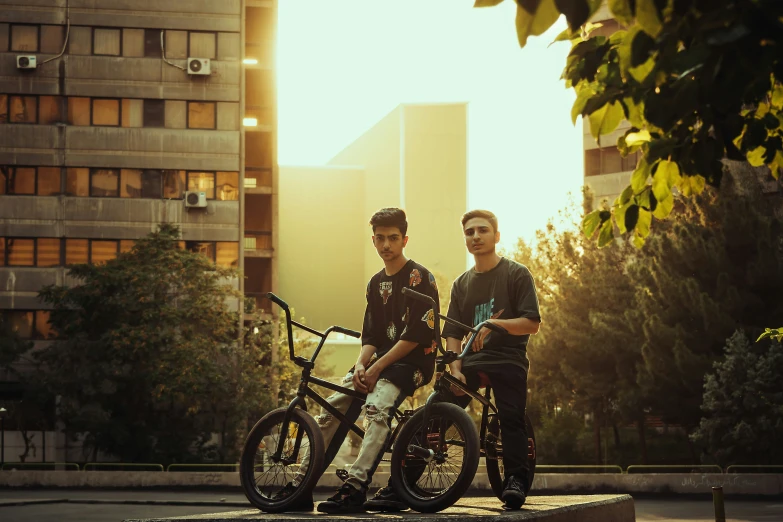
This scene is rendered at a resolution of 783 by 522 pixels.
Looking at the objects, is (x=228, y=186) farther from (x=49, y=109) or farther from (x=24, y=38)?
(x=24, y=38)

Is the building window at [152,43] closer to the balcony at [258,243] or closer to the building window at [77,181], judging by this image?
the building window at [77,181]

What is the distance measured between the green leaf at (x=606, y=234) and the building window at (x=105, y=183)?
46.6 meters

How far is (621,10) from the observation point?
318cm

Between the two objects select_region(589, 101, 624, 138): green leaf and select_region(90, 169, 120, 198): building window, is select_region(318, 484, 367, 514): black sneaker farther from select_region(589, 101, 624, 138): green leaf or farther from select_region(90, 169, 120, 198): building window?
select_region(90, 169, 120, 198): building window

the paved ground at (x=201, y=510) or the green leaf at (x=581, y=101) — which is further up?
the green leaf at (x=581, y=101)

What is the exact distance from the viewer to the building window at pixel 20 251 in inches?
1939

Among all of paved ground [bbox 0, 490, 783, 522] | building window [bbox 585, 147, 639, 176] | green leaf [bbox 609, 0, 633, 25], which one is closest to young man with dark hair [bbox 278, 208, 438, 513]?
green leaf [bbox 609, 0, 633, 25]

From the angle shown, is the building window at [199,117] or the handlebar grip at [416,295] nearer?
the handlebar grip at [416,295]

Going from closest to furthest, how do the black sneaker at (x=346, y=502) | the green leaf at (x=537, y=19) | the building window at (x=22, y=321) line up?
the green leaf at (x=537, y=19)
the black sneaker at (x=346, y=502)
the building window at (x=22, y=321)

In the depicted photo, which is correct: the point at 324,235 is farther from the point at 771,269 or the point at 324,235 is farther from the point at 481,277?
the point at 481,277

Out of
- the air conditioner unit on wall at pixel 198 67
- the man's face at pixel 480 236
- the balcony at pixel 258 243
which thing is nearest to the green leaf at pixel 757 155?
the man's face at pixel 480 236

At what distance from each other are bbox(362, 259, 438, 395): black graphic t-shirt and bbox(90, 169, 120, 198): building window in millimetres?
44133

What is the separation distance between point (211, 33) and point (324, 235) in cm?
3262

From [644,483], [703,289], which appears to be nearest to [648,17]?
[644,483]
